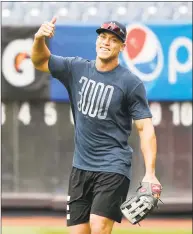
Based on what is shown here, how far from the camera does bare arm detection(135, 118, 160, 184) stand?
18.2ft

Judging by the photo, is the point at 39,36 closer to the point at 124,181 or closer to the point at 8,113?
the point at 124,181

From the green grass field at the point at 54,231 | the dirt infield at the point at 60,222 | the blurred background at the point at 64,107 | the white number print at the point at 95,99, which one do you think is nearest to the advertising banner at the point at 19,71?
the blurred background at the point at 64,107

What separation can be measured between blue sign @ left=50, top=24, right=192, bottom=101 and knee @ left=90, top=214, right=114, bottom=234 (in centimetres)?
539

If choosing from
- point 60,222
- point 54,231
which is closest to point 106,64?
point 54,231

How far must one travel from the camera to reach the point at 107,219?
565cm

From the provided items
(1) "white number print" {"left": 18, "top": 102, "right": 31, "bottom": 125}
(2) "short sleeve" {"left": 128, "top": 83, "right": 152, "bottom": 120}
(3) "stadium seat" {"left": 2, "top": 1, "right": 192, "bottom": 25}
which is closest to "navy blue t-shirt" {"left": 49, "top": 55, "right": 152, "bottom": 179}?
(2) "short sleeve" {"left": 128, "top": 83, "right": 152, "bottom": 120}

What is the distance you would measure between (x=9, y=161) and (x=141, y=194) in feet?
18.8

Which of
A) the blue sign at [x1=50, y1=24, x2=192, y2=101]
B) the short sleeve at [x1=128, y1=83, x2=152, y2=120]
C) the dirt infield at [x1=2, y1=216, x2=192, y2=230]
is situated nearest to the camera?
the short sleeve at [x1=128, y1=83, x2=152, y2=120]

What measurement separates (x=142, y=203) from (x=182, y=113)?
5505mm

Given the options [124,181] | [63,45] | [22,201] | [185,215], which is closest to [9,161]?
[22,201]

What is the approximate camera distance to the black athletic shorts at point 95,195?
18.6 ft

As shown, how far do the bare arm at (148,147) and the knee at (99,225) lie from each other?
385 millimetres

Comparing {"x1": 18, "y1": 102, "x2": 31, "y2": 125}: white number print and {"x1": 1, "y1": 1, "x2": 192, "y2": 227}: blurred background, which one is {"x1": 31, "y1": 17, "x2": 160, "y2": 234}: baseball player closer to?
{"x1": 1, "y1": 1, "x2": 192, "y2": 227}: blurred background

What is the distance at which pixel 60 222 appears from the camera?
1049 cm
